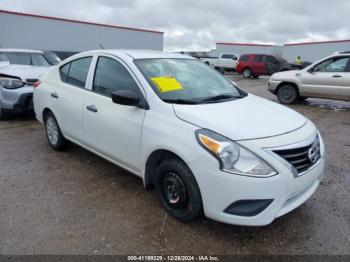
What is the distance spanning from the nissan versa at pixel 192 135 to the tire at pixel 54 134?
0.44 m

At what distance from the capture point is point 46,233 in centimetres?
274

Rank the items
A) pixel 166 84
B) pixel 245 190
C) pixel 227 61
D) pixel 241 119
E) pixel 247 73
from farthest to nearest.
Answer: pixel 227 61 → pixel 247 73 → pixel 166 84 → pixel 241 119 → pixel 245 190

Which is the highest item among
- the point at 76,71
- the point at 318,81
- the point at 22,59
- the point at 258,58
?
the point at 76,71

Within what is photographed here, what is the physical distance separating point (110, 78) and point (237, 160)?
77.4 inches

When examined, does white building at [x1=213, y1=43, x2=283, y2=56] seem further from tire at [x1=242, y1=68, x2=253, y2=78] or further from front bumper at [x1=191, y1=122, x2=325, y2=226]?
front bumper at [x1=191, y1=122, x2=325, y2=226]

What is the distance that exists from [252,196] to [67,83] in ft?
10.4

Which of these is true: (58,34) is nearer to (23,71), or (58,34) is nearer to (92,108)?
(23,71)

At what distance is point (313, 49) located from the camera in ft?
105

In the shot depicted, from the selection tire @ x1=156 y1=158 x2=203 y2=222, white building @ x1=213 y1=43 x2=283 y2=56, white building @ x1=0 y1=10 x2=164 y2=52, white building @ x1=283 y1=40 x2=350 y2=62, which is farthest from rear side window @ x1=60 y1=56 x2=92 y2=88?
→ white building @ x1=213 y1=43 x2=283 y2=56

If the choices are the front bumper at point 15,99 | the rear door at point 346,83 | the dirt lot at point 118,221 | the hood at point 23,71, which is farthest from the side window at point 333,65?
the front bumper at point 15,99

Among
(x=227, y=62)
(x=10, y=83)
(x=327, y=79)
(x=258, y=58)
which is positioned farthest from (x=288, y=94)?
(x=227, y=62)

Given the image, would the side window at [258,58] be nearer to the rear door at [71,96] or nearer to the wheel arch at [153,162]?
the rear door at [71,96]

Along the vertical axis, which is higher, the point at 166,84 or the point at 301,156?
the point at 166,84

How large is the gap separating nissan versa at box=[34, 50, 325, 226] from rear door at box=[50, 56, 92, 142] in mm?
23
